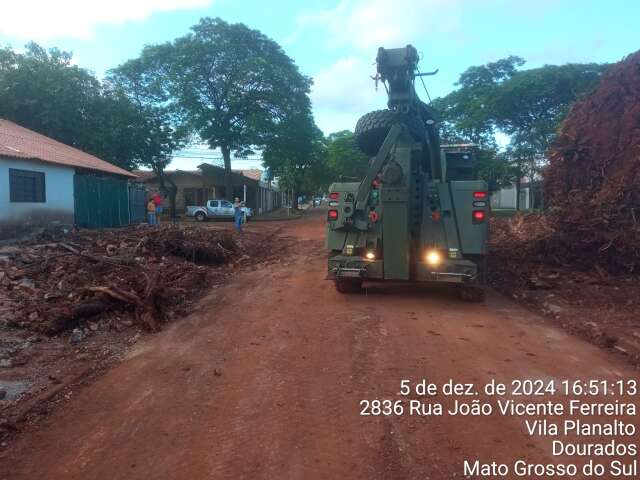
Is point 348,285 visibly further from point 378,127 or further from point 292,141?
point 292,141

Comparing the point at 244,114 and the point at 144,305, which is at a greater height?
the point at 244,114

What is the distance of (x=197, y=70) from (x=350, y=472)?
117ft

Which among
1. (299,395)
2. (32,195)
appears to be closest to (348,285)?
(299,395)

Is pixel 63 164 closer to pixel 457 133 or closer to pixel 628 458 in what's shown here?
pixel 628 458

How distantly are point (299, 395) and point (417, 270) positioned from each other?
448 cm

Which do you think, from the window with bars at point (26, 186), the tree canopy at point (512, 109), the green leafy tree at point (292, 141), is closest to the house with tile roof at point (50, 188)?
the window with bars at point (26, 186)

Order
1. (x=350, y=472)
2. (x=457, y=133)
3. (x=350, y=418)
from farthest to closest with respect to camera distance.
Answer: (x=457, y=133)
(x=350, y=418)
(x=350, y=472)

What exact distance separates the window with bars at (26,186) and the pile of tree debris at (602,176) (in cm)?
1628

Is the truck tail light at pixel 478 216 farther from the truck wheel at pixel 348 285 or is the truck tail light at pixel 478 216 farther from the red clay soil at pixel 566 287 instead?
the truck wheel at pixel 348 285

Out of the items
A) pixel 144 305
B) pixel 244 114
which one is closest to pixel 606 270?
pixel 144 305

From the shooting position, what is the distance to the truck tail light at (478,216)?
338 inches

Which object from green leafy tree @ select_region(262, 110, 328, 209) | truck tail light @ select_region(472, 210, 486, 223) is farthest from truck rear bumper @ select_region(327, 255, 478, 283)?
green leafy tree @ select_region(262, 110, 328, 209)

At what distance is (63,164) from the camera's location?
19.8 meters

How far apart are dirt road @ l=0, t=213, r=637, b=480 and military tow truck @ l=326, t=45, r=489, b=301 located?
651 mm
